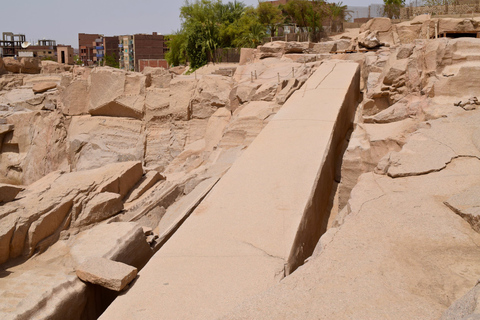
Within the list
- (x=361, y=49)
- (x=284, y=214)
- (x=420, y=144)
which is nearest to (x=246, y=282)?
(x=284, y=214)

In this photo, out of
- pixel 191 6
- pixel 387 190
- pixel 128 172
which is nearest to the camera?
pixel 387 190

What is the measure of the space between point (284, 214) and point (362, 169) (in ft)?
5.59

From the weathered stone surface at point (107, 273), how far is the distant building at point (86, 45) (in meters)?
71.2

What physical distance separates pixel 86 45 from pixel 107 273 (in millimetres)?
75664

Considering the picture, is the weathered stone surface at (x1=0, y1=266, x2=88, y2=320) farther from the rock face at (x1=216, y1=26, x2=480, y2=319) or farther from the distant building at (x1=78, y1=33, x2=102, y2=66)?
the distant building at (x1=78, y1=33, x2=102, y2=66)

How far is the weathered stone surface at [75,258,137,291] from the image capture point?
3188 mm

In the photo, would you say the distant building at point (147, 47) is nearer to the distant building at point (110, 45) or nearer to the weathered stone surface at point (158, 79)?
the distant building at point (110, 45)

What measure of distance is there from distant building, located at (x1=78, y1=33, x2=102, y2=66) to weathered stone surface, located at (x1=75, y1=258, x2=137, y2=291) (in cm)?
7123

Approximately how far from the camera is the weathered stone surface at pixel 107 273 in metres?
3.19

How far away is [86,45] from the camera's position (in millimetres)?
71750

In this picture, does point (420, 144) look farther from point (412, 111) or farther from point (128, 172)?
point (128, 172)

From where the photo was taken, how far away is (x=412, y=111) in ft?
18.6

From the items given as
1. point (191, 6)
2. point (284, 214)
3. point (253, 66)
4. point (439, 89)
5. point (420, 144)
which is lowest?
point (284, 214)

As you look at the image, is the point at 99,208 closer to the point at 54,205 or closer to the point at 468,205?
the point at 54,205
